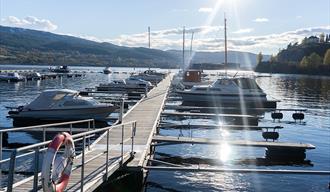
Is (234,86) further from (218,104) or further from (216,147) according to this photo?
(216,147)

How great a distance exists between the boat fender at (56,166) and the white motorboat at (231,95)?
38.2 metres

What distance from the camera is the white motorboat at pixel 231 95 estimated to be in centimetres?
4697

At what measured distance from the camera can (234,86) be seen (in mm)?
48500

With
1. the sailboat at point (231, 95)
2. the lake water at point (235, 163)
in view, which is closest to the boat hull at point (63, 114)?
the lake water at point (235, 163)

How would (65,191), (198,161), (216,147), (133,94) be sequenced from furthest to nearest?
(133,94) < (216,147) < (198,161) < (65,191)

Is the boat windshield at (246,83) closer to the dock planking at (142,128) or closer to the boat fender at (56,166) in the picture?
the dock planking at (142,128)

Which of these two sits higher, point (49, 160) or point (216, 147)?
point (49, 160)

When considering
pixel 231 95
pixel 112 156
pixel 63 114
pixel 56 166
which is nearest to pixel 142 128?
pixel 112 156

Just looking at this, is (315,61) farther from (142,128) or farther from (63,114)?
(142,128)

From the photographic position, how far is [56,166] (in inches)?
356

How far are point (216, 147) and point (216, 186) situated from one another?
748 cm

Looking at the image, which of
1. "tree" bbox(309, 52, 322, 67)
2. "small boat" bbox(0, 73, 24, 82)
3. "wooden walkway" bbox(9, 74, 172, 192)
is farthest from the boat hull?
"tree" bbox(309, 52, 322, 67)

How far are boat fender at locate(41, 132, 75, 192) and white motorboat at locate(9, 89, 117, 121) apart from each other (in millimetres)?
21483

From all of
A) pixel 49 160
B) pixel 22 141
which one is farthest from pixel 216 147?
pixel 49 160
